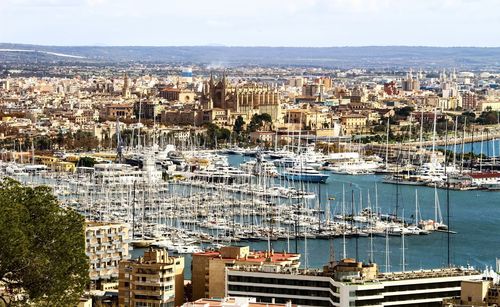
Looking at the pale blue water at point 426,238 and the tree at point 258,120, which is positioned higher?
the pale blue water at point 426,238

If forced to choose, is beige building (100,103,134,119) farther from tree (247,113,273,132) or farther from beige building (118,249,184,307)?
beige building (118,249,184,307)

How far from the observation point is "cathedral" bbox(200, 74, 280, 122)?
141 ft

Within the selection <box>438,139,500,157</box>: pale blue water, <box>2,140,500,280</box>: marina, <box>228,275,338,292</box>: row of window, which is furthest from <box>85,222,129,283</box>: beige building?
<box>438,139,500,157</box>: pale blue water

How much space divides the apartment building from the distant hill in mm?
100334

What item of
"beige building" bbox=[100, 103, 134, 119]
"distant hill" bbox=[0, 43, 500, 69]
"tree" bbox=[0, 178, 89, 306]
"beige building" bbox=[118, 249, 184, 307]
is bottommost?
"distant hill" bbox=[0, 43, 500, 69]

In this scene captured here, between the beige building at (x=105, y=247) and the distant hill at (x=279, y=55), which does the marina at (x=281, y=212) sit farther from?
the distant hill at (x=279, y=55)

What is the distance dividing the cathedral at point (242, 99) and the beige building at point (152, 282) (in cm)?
3047

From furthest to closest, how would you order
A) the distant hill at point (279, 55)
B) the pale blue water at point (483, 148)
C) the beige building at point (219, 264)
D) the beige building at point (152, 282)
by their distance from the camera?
the distant hill at point (279, 55)
the pale blue water at point (483, 148)
the beige building at point (219, 264)
the beige building at point (152, 282)

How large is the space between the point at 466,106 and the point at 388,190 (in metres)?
26.9

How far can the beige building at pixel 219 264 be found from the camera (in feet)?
39.2

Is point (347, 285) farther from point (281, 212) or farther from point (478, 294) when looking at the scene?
point (281, 212)

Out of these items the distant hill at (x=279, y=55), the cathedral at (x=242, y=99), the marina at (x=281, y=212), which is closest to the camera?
the marina at (x=281, y=212)

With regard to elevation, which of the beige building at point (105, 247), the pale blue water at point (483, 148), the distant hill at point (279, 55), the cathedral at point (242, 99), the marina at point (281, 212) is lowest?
the distant hill at point (279, 55)

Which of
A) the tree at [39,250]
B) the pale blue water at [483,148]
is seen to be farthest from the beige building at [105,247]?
the pale blue water at [483,148]
